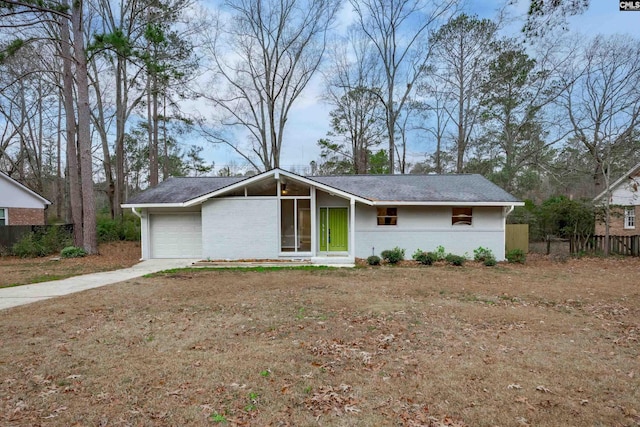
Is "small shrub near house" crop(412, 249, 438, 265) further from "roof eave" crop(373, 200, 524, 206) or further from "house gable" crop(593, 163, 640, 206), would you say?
"house gable" crop(593, 163, 640, 206)

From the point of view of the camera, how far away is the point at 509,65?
20609 millimetres

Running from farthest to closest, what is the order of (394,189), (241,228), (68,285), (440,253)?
1. (394,189)
2. (440,253)
3. (241,228)
4. (68,285)

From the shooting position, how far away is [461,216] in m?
13.7

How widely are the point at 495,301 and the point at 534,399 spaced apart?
425 cm

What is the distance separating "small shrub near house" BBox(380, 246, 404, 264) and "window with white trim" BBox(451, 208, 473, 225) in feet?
8.77

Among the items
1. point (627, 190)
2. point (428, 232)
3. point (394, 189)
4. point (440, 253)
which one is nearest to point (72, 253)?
point (394, 189)

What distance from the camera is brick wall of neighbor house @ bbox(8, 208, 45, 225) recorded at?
64.2ft

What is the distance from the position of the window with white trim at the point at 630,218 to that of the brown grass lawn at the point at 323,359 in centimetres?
1728

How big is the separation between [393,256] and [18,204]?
21.4 meters

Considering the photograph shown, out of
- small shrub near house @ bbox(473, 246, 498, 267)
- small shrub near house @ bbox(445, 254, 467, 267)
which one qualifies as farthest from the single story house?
small shrub near house @ bbox(445, 254, 467, 267)

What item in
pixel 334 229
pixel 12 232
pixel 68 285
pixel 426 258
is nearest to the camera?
pixel 68 285

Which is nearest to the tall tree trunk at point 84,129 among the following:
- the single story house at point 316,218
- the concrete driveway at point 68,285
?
the single story house at point 316,218

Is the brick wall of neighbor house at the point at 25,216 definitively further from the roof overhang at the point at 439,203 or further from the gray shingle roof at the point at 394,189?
the roof overhang at the point at 439,203

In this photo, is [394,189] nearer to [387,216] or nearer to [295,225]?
[387,216]
